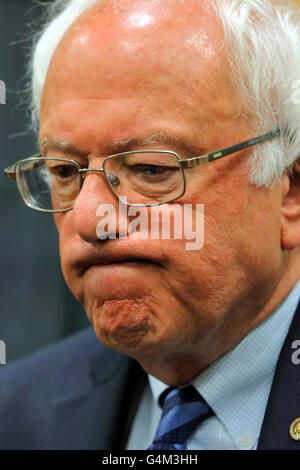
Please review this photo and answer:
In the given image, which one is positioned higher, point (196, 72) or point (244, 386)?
point (196, 72)

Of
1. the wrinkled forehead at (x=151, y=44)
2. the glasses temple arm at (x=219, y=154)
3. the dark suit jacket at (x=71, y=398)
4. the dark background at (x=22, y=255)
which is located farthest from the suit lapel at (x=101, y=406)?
the dark background at (x=22, y=255)

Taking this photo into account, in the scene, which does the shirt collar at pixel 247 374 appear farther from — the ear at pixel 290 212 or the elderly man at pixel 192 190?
the ear at pixel 290 212

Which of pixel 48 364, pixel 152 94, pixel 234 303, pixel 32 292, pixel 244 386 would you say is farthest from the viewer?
pixel 32 292

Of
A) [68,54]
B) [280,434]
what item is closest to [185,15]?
[68,54]

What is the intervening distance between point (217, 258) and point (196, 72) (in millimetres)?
432

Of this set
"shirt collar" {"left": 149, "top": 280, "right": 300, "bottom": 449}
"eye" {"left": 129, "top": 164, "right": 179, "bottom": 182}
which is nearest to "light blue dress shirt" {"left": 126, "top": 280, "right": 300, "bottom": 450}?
"shirt collar" {"left": 149, "top": 280, "right": 300, "bottom": 449}

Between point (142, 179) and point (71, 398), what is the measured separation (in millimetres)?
879

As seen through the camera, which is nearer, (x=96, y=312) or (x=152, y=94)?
(x=152, y=94)

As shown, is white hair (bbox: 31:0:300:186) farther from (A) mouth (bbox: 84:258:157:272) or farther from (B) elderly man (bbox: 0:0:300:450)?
(A) mouth (bbox: 84:258:157:272)

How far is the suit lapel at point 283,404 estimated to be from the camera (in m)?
1.49

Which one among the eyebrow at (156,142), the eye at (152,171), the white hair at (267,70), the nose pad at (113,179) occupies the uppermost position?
the white hair at (267,70)
